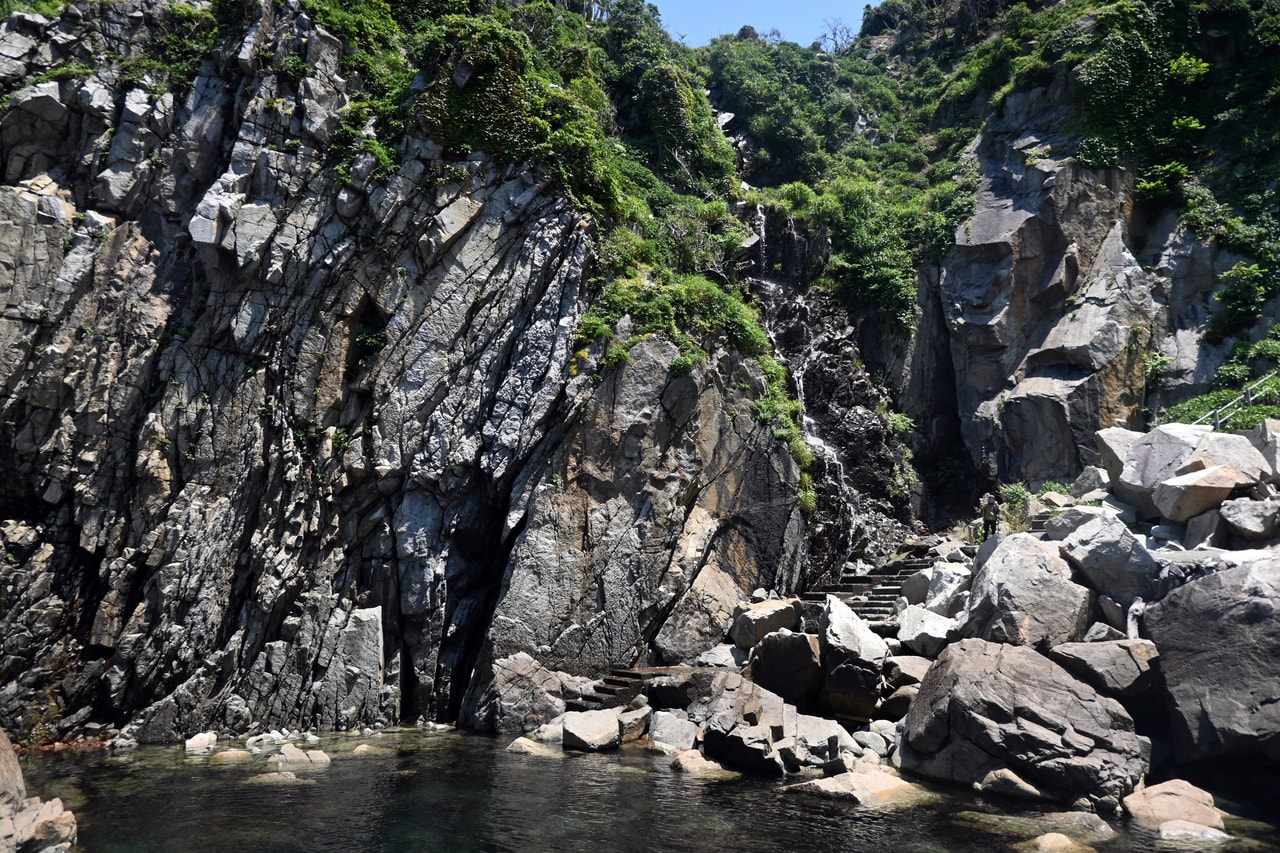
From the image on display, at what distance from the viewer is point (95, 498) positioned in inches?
693

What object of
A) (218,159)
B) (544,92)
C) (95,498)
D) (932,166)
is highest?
(932,166)

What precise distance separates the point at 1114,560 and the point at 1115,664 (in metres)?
2.58

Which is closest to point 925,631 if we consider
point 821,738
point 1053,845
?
point 821,738

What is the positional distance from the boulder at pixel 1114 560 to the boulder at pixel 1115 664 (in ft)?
4.95

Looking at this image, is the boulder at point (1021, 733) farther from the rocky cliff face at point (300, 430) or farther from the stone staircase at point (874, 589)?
the rocky cliff face at point (300, 430)

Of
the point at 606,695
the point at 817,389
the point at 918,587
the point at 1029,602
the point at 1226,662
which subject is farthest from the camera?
the point at 817,389

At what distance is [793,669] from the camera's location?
15492 millimetres

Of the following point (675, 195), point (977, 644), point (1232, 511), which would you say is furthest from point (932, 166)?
point (977, 644)

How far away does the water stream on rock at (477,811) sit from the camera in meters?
9.38

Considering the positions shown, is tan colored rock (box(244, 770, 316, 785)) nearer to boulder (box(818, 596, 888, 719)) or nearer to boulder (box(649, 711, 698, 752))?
boulder (box(649, 711, 698, 752))

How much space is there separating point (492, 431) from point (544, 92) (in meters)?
10.5

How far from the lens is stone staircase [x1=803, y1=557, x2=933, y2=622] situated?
1952cm

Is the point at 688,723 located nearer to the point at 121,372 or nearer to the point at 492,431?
the point at 492,431

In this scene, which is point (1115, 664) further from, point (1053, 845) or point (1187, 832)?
point (1053, 845)
